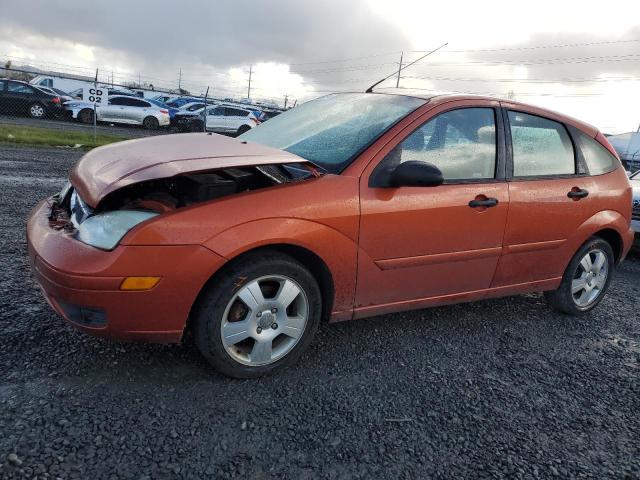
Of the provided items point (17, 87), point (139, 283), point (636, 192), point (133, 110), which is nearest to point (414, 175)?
point (139, 283)

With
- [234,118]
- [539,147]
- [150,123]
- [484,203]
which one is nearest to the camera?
[484,203]

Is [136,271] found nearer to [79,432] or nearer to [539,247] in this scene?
[79,432]

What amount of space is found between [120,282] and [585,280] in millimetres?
3624

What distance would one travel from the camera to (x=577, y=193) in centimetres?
383

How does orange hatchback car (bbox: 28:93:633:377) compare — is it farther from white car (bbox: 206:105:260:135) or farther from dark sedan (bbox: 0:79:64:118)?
dark sedan (bbox: 0:79:64:118)

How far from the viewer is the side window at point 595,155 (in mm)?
4035

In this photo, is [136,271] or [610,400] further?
[610,400]

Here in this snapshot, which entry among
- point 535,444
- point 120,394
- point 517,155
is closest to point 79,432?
point 120,394

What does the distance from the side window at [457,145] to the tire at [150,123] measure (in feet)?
68.1

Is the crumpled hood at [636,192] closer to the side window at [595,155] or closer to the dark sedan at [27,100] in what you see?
the side window at [595,155]

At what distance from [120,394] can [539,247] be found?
2.93 m

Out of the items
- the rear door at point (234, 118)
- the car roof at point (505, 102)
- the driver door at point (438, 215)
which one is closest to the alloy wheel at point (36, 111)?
the rear door at point (234, 118)

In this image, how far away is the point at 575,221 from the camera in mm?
3869

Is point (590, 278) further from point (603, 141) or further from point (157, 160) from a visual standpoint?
point (157, 160)
